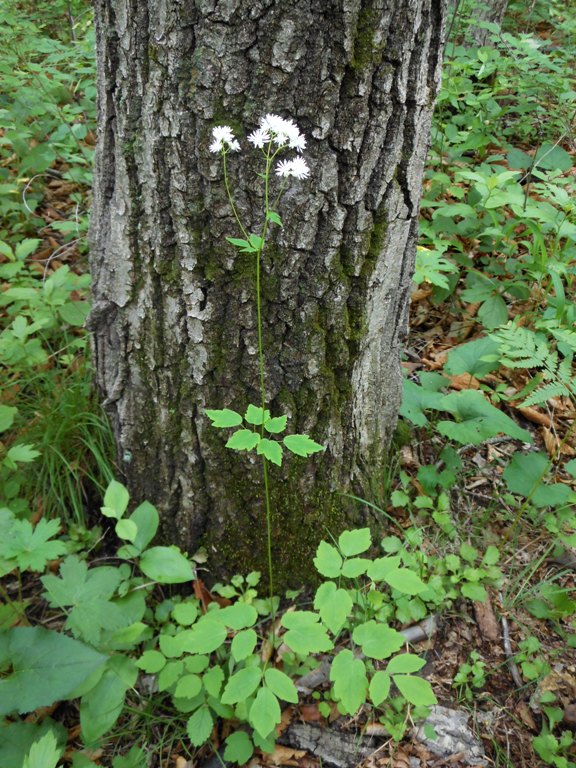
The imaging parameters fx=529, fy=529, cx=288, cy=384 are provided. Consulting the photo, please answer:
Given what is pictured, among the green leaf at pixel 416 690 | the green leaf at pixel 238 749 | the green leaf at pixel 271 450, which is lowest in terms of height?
the green leaf at pixel 238 749

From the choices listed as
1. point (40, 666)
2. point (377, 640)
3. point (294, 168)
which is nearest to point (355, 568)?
point (377, 640)

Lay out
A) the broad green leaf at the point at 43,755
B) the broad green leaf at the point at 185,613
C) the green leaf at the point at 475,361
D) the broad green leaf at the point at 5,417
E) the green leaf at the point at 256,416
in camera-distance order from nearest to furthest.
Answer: the broad green leaf at the point at 43,755
the green leaf at the point at 256,416
the broad green leaf at the point at 185,613
the broad green leaf at the point at 5,417
the green leaf at the point at 475,361

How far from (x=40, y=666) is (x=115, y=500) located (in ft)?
1.47

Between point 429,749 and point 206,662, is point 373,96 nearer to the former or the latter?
point 206,662

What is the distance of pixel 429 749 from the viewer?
1483mm

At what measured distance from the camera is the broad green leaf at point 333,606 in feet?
3.87

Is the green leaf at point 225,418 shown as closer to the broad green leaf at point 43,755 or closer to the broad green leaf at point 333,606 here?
the broad green leaf at point 333,606

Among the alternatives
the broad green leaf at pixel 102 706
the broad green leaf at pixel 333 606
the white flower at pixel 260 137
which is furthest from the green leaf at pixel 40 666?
the white flower at pixel 260 137

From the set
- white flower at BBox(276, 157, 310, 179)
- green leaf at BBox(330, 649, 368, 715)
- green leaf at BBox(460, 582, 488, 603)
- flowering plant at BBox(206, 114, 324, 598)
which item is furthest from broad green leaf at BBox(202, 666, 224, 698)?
white flower at BBox(276, 157, 310, 179)

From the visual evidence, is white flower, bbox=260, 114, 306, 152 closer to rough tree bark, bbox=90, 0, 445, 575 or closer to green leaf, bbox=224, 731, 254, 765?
rough tree bark, bbox=90, 0, 445, 575

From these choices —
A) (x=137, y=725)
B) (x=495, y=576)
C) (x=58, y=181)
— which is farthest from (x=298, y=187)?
(x=58, y=181)

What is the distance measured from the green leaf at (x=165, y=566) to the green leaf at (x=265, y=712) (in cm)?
43

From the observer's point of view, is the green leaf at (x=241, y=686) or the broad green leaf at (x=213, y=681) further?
the broad green leaf at (x=213, y=681)

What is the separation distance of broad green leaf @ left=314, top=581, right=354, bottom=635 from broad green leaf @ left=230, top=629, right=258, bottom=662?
0.16 meters
